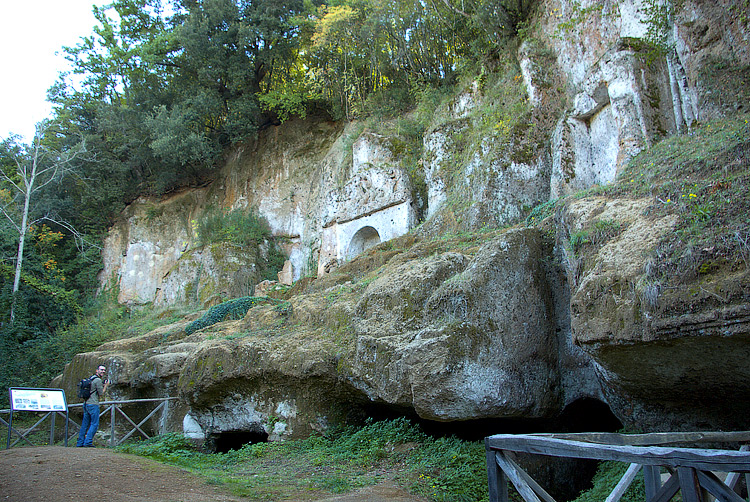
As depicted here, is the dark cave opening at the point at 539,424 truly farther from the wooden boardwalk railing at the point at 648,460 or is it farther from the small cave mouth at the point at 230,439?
the wooden boardwalk railing at the point at 648,460

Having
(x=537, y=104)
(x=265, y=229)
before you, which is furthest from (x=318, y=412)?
(x=265, y=229)

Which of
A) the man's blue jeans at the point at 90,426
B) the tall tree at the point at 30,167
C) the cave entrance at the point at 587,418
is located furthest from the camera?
the tall tree at the point at 30,167

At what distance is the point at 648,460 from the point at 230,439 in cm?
1056

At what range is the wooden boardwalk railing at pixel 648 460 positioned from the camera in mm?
2852

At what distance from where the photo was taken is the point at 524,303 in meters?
8.46

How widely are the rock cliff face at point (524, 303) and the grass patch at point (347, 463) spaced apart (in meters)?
0.60

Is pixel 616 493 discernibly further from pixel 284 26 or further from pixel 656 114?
pixel 284 26

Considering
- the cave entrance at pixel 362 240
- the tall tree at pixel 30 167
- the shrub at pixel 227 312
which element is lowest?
the shrub at pixel 227 312

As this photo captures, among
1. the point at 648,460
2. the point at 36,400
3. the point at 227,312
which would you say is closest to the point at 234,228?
the point at 227,312

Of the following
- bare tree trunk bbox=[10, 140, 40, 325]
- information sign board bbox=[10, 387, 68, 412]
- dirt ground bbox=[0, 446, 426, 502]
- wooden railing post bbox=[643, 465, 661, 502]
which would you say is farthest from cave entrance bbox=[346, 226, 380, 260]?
wooden railing post bbox=[643, 465, 661, 502]

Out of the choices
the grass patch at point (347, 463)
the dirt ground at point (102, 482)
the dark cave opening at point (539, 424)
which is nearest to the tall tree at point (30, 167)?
the grass patch at point (347, 463)

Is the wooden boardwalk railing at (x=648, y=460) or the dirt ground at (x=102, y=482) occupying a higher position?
the wooden boardwalk railing at (x=648, y=460)

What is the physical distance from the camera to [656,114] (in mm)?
11508

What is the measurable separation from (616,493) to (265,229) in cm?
2323
